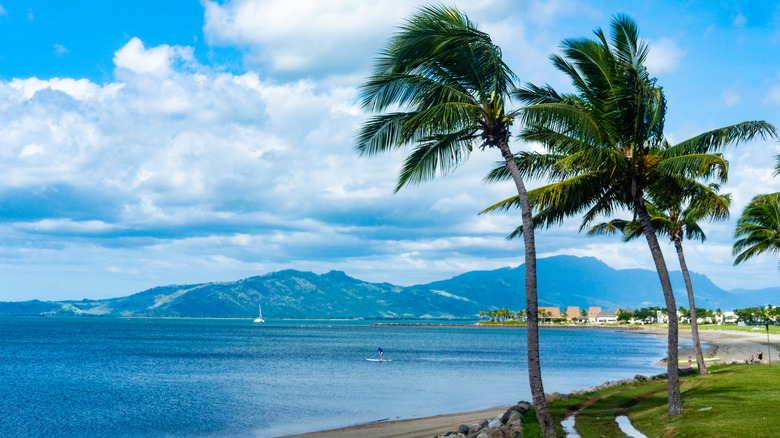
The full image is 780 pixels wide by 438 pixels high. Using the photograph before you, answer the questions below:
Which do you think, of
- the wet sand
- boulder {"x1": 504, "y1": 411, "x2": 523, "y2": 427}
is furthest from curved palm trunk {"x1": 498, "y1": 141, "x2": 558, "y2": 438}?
the wet sand

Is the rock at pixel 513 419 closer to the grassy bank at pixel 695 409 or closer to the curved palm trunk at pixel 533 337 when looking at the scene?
the grassy bank at pixel 695 409

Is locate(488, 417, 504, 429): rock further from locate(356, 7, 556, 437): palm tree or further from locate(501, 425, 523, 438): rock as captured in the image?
locate(356, 7, 556, 437): palm tree

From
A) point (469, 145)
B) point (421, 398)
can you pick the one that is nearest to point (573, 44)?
point (469, 145)

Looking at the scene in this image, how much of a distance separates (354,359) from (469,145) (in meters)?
64.2

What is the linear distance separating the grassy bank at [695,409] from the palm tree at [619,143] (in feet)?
4.37

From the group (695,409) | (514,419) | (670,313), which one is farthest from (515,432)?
(670,313)

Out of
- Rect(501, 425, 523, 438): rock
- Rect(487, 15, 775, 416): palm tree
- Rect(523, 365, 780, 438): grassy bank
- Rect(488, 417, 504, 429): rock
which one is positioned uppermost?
Rect(487, 15, 775, 416): palm tree

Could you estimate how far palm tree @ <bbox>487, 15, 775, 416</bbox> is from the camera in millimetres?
16141

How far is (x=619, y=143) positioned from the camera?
57.6 ft

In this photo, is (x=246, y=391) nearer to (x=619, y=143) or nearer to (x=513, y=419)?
(x=513, y=419)

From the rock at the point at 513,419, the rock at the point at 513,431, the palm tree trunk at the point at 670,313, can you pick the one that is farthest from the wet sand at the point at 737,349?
the rock at the point at 513,431

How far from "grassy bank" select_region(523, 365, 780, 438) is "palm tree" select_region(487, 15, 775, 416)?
1331 mm

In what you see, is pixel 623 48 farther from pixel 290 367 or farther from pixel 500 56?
pixel 290 367

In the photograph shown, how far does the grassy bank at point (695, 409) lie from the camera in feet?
47.4
